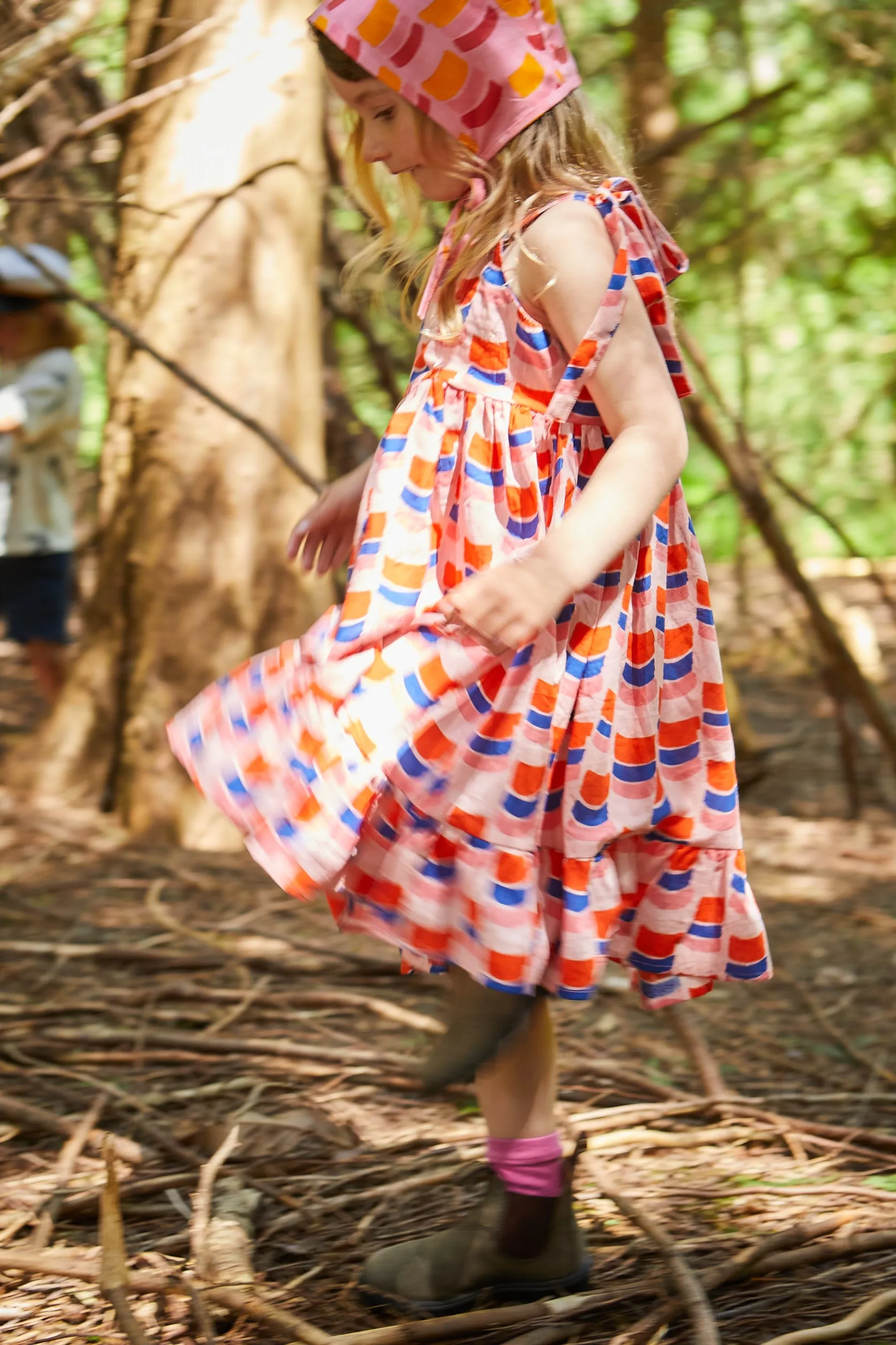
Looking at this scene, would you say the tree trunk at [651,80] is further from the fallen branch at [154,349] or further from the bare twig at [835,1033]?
the bare twig at [835,1033]

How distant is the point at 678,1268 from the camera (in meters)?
1.64

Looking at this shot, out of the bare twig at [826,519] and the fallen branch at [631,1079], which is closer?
the fallen branch at [631,1079]

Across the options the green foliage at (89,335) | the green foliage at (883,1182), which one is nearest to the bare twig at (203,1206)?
the green foliage at (883,1182)

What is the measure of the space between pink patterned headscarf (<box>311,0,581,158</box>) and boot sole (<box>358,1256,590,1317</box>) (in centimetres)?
138

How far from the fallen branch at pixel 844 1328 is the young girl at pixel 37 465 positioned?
3570 mm

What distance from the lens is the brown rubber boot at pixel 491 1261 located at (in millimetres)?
1654

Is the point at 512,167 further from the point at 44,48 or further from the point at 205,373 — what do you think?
the point at 205,373

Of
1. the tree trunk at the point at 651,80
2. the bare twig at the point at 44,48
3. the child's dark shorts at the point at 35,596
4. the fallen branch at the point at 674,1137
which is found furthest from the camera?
the tree trunk at the point at 651,80

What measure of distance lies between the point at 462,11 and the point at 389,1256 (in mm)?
1496

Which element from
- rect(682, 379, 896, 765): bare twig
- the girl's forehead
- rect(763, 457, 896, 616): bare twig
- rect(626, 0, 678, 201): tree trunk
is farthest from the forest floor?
rect(626, 0, 678, 201): tree trunk

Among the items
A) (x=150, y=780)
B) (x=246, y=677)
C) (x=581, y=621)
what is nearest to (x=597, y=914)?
(x=581, y=621)

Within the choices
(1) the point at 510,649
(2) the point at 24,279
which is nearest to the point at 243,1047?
(1) the point at 510,649

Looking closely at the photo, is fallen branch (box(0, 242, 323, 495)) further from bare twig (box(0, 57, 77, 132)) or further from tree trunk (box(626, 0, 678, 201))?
tree trunk (box(626, 0, 678, 201))

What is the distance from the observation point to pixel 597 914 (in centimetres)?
150
